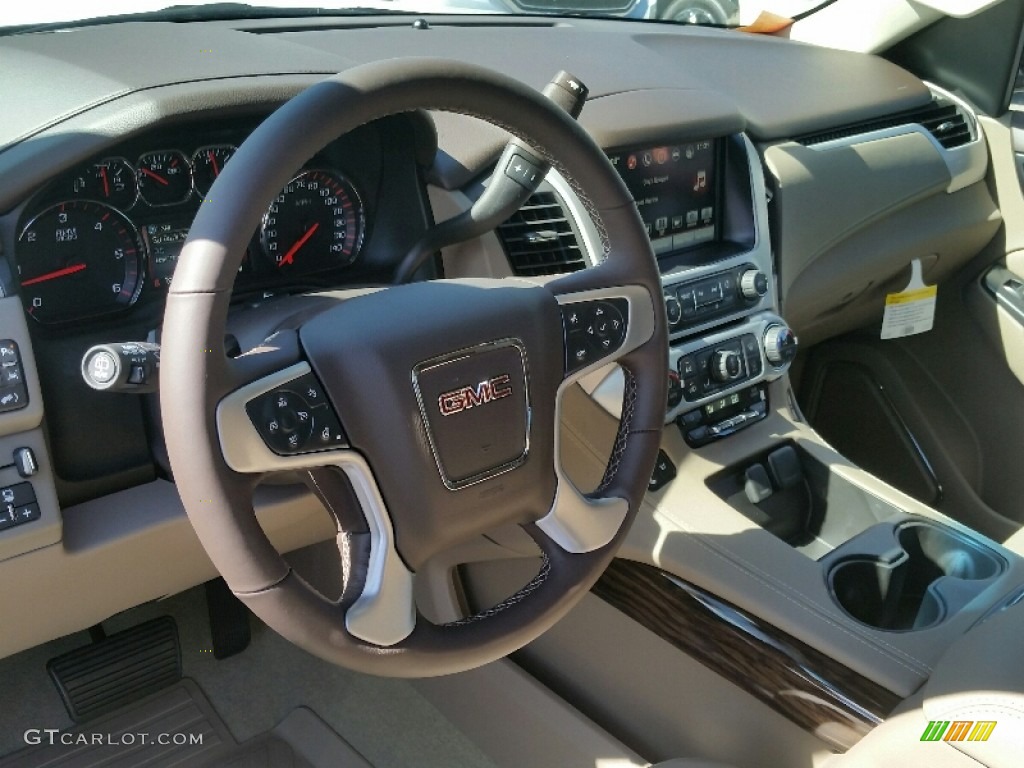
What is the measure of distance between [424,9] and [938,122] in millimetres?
1179

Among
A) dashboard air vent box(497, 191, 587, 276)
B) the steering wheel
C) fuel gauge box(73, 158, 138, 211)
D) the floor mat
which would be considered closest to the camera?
the steering wheel

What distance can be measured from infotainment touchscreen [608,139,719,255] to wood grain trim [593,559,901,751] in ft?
1.83

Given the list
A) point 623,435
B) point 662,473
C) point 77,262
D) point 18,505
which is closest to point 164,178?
point 77,262

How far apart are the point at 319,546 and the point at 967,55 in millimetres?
1838

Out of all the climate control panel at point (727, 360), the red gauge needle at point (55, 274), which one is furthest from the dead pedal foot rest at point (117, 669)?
the climate control panel at point (727, 360)

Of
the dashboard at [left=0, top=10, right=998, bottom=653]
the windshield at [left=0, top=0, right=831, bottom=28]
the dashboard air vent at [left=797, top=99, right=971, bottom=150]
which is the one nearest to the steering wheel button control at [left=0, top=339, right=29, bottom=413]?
the dashboard at [left=0, top=10, right=998, bottom=653]

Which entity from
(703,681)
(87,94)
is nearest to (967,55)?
(703,681)

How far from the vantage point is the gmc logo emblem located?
1006mm

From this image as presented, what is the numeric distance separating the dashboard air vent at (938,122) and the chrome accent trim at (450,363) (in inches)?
56.1

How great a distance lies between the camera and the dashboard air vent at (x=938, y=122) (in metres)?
2.24

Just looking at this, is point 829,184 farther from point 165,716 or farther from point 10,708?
point 10,708

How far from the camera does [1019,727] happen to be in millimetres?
1008

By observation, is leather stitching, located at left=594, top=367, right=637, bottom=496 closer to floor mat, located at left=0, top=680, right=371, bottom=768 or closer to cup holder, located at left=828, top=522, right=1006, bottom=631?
cup holder, located at left=828, top=522, right=1006, bottom=631

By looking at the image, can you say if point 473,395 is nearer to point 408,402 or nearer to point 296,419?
point 408,402
